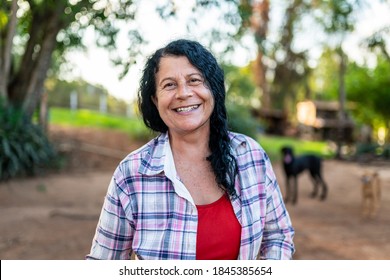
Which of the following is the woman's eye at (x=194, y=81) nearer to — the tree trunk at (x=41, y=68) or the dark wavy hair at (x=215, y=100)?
the dark wavy hair at (x=215, y=100)

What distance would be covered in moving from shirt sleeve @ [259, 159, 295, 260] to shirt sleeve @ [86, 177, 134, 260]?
455 millimetres

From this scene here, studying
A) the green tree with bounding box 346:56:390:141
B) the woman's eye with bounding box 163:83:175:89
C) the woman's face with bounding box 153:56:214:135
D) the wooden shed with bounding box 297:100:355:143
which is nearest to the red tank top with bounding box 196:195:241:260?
the woman's face with bounding box 153:56:214:135

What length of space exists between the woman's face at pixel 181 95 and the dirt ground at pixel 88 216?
3604mm

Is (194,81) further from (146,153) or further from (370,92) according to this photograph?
(370,92)

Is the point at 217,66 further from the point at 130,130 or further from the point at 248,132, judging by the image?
the point at 130,130

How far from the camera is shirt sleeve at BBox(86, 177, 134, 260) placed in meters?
1.46

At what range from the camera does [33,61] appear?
946 centimetres

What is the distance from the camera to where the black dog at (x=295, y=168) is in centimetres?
798

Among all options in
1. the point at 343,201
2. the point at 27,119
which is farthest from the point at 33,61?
the point at 343,201

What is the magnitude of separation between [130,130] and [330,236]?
11039 mm

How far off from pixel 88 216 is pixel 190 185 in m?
5.35

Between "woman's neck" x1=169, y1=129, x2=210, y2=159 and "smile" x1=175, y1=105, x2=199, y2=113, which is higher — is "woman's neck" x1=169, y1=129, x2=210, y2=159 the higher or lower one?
the lower one

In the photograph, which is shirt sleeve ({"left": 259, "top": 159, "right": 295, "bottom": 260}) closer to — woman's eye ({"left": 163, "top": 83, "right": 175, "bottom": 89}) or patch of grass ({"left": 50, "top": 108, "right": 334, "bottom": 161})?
woman's eye ({"left": 163, "top": 83, "right": 175, "bottom": 89})
